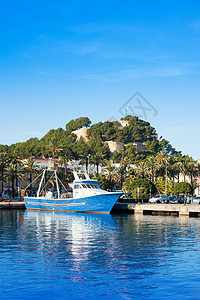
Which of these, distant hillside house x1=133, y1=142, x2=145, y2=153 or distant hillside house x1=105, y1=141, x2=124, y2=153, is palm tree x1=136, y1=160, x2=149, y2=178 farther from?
distant hillside house x1=133, y1=142, x2=145, y2=153

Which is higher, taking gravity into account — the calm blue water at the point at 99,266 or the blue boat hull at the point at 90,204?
the blue boat hull at the point at 90,204

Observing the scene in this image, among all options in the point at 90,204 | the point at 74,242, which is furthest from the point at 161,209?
the point at 74,242

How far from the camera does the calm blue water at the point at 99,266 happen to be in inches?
779

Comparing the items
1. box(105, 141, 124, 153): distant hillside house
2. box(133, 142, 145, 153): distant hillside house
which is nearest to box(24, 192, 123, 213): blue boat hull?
box(105, 141, 124, 153): distant hillside house

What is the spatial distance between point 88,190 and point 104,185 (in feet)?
80.0

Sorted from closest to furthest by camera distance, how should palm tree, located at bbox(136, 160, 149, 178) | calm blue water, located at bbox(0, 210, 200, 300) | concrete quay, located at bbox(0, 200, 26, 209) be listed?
calm blue water, located at bbox(0, 210, 200, 300)
concrete quay, located at bbox(0, 200, 26, 209)
palm tree, located at bbox(136, 160, 149, 178)

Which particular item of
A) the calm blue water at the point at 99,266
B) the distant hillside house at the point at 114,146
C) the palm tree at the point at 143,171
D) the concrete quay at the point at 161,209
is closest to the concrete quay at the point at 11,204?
the concrete quay at the point at 161,209

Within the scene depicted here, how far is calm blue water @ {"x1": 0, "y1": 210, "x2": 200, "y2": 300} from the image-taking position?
1978cm

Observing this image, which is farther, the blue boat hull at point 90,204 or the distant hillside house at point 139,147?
the distant hillside house at point 139,147

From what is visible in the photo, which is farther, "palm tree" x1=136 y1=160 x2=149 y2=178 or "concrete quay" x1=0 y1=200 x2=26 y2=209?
"palm tree" x1=136 y1=160 x2=149 y2=178

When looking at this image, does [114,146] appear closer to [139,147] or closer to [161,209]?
[139,147]

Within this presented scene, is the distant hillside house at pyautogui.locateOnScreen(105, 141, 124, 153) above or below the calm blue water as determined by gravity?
above

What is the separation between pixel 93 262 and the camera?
26.2 m

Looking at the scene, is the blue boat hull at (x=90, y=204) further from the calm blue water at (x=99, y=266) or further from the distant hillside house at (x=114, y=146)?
the distant hillside house at (x=114, y=146)
